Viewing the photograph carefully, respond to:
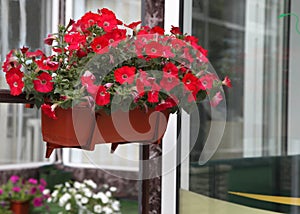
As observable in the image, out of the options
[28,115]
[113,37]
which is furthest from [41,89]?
[28,115]

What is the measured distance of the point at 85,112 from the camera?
1.36 m

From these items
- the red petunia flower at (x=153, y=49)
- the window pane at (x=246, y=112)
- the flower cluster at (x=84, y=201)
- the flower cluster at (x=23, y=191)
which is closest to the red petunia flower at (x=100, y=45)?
the red petunia flower at (x=153, y=49)

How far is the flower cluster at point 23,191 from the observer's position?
3646mm

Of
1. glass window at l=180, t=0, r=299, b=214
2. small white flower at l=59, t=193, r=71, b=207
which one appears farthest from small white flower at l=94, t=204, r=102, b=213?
glass window at l=180, t=0, r=299, b=214

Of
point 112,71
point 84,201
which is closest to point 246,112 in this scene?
point 112,71

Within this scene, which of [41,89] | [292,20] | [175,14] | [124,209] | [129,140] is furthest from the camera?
[124,209]

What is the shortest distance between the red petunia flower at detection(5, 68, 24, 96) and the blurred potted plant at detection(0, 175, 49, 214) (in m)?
2.41

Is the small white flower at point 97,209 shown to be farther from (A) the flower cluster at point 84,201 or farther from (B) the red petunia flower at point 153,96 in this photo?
(B) the red petunia flower at point 153,96

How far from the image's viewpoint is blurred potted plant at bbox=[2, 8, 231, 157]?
1324 mm

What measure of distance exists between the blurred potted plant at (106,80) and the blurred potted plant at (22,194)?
2352 millimetres

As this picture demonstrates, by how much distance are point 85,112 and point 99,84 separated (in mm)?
87

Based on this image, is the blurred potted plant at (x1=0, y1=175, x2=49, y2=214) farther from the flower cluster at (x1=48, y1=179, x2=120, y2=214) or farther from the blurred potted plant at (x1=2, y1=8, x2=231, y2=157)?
the blurred potted plant at (x1=2, y1=8, x2=231, y2=157)

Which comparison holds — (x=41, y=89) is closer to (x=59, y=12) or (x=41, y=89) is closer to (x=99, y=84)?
(x=99, y=84)

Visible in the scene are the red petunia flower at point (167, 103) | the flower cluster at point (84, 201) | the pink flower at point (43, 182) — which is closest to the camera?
the red petunia flower at point (167, 103)
